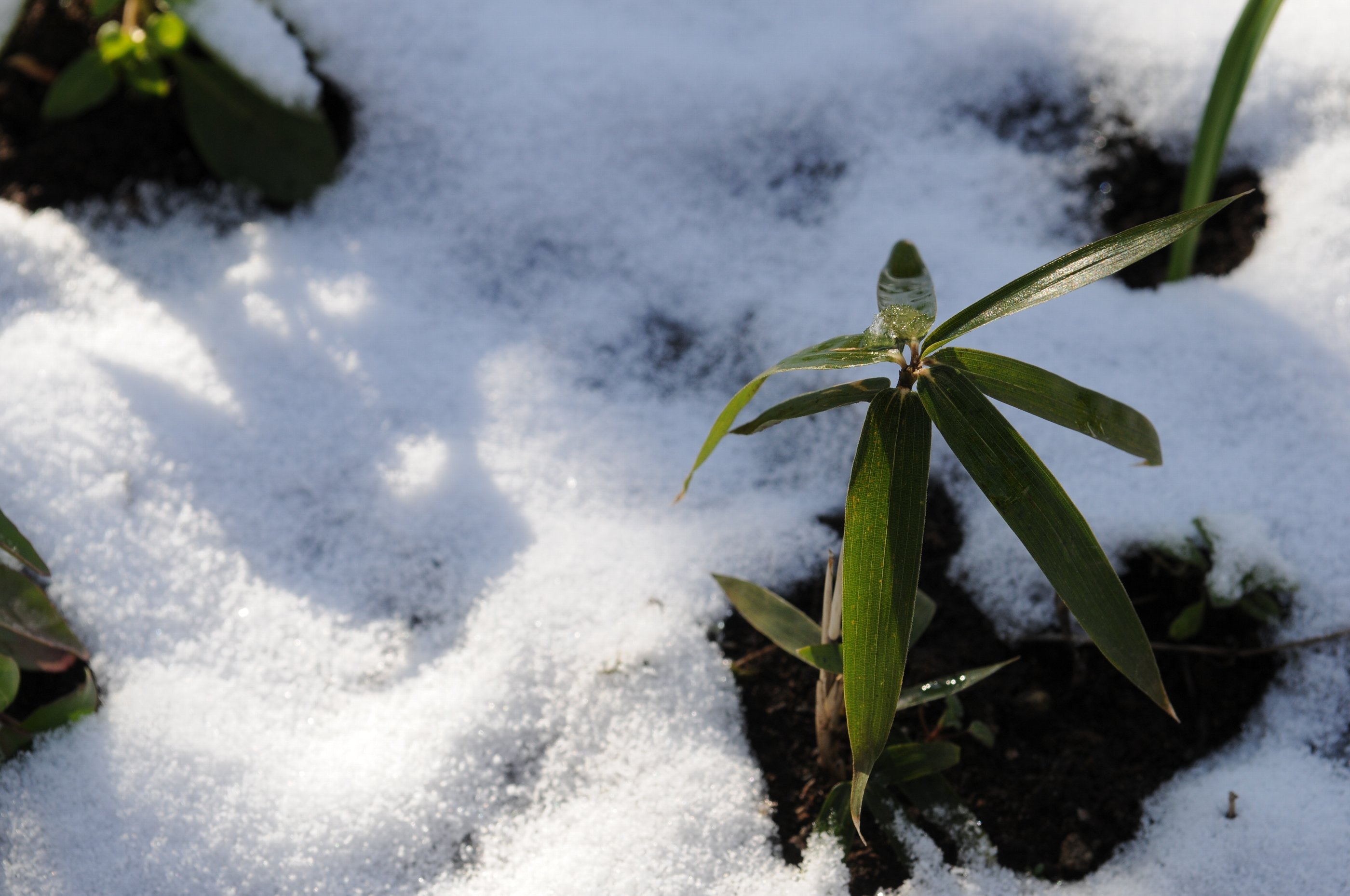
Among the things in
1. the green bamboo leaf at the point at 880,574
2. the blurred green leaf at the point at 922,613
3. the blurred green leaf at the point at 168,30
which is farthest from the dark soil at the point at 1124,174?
the blurred green leaf at the point at 168,30

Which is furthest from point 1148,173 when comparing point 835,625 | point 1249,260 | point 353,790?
point 353,790

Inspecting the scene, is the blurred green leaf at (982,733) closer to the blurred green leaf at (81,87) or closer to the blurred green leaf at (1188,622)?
the blurred green leaf at (1188,622)

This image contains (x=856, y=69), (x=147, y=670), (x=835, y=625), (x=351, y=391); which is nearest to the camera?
(x=835, y=625)

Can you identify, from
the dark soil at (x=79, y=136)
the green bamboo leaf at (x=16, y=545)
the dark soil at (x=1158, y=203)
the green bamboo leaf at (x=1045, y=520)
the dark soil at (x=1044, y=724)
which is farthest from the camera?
the dark soil at (x=79, y=136)

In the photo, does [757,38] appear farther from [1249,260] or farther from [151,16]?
[151,16]

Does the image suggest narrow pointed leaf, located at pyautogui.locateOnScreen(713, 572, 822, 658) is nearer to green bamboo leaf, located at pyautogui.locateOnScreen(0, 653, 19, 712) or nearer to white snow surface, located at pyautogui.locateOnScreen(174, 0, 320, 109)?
green bamboo leaf, located at pyautogui.locateOnScreen(0, 653, 19, 712)

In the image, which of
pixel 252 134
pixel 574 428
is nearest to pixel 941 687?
pixel 574 428
